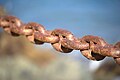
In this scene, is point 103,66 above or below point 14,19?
below

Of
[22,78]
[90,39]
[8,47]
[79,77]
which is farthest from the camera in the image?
[8,47]

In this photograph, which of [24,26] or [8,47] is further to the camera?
[8,47]

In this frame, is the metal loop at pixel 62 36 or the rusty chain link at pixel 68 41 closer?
the rusty chain link at pixel 68 41

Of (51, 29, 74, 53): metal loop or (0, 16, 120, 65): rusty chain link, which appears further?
(51, 29, 74, 53): metal loop

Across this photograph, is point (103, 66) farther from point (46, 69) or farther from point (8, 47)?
point (8, 47)

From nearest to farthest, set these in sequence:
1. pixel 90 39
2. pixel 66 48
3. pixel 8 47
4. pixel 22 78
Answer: pixel 90 39
pixel 66 48
pixel 22 78
pixel 8 47

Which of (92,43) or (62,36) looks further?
(62,36)

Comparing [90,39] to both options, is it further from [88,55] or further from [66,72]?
[66,72]

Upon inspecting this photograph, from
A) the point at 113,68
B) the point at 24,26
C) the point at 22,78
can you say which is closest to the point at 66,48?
the point at 24,26
